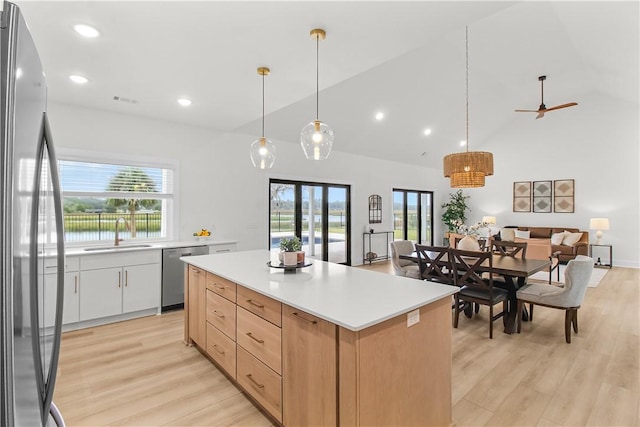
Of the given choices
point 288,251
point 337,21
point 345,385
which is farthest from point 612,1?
point 345,385

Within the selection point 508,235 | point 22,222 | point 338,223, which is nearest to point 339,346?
point 22,222

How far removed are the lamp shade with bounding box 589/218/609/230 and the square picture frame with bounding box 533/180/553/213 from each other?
114 centimetres

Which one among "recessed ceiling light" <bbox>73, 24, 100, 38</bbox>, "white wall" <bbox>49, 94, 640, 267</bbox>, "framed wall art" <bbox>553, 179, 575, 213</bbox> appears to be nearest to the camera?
"recessed ceiling light" <bbox>73, 24, 100, 38</bbox>

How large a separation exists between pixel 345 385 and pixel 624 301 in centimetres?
526

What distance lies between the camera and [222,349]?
2529 millimetres

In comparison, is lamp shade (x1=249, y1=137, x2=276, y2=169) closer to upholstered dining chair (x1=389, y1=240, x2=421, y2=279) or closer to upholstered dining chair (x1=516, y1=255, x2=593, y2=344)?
upholstered dining chair (x1=389, y1=240, x2=421, y2=279)

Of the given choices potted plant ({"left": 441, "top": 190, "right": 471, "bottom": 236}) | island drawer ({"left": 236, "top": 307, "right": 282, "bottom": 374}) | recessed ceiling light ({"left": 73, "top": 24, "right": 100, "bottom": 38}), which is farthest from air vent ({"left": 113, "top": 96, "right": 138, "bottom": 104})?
potted plant ({"left": 441, "top": 190, "right": 471, "bottom": 236})

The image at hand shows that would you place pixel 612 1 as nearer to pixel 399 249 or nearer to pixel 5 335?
pixel 399 249

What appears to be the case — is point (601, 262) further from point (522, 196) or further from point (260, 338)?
point (260, 338)

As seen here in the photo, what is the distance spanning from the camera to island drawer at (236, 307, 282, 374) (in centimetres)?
190

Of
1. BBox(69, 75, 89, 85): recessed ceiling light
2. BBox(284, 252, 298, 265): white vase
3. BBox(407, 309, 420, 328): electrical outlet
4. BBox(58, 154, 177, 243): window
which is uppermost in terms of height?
BBox(69, 75, 89, 85): recessed ceiling light

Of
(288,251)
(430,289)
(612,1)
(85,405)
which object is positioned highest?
(612,1)

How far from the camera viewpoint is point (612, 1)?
3.09 metres

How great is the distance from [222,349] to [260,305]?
2.53ft
